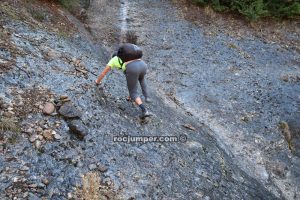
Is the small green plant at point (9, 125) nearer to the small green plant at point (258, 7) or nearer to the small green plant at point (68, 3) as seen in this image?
the small green plant at point (68, 3)

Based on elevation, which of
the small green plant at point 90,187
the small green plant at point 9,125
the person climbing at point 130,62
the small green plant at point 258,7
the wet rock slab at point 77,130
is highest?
the person climbing at point 130,62

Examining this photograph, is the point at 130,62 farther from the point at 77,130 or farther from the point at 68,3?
the point at 68,3

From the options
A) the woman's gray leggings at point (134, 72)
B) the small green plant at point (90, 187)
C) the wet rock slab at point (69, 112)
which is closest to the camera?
the small green plant at point (90, 187)

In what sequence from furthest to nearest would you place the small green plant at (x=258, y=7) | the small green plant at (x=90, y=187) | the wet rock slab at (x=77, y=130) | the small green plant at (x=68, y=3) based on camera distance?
the small green plant at (x=258, y=7), the small green plant at (x=68, y=3), the wet rock slab at (x=77, y=130), the small green plant at (x=90, y=187)

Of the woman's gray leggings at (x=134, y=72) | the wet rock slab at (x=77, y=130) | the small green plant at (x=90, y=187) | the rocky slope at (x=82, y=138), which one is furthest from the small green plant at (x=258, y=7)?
the small green plant at (x=90, y=187)

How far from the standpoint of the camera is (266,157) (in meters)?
8.30

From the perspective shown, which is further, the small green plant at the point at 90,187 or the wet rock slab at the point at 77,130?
the wet rock slab at the point at 77,130

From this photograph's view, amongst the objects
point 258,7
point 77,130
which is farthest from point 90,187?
point 258,7

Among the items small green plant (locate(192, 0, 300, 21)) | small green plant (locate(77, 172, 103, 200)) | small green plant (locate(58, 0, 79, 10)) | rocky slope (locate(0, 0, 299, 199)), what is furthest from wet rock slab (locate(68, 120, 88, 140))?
small green plant (locate(192, 0, 300, 21))

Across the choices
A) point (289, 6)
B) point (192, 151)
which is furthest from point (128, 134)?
point (289, 6)

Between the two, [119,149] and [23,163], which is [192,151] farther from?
[23,163]

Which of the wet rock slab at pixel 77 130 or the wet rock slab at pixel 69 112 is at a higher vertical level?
the wet rock slab at pixel 69 112

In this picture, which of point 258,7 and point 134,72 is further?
point 258,7

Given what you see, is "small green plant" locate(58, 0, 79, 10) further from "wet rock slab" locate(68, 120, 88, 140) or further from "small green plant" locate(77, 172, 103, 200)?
"small green plant" locate(77, 172, 103, 200)
